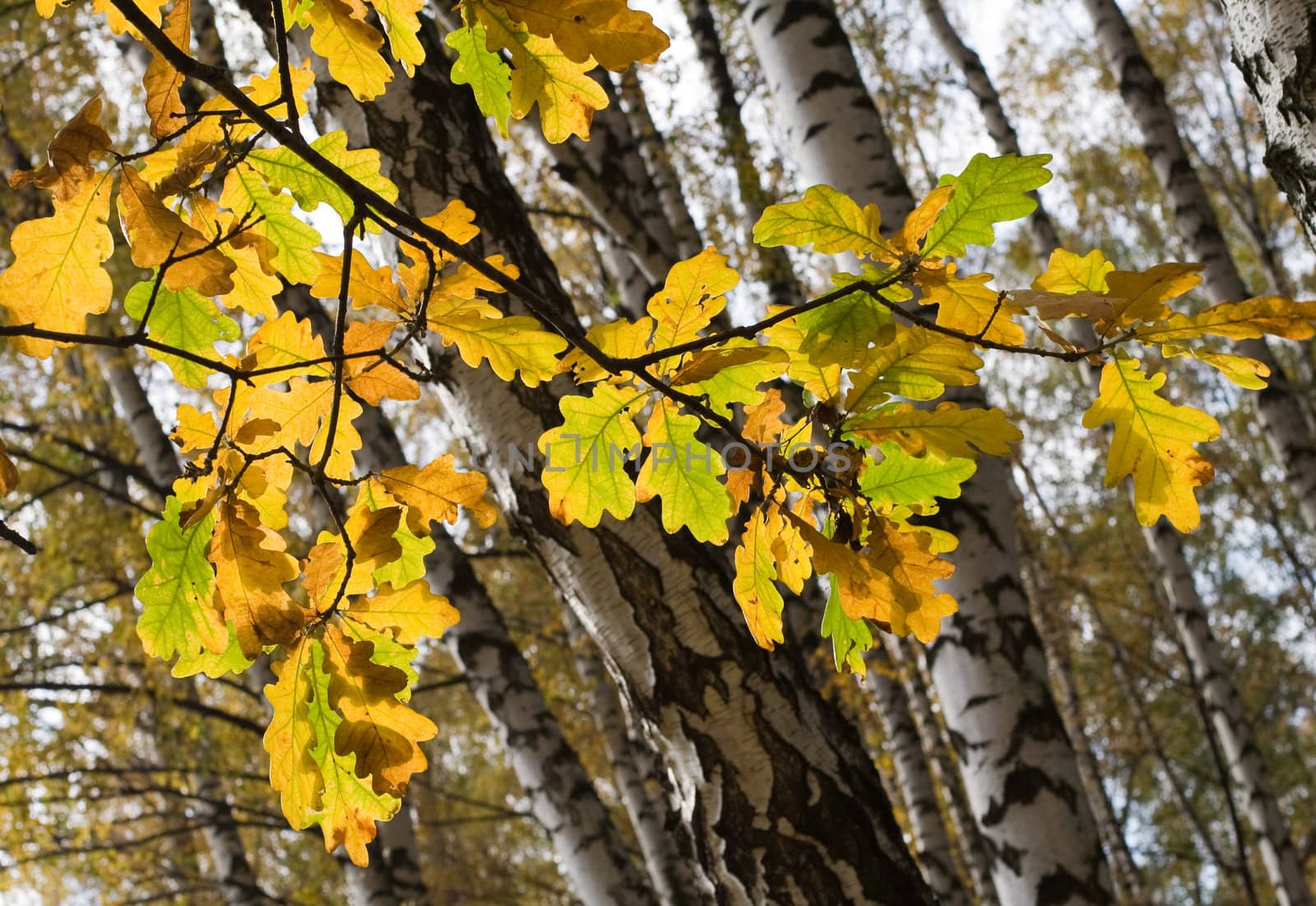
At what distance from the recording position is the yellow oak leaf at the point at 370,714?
2.31 feet

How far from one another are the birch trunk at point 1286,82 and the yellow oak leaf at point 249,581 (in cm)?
90

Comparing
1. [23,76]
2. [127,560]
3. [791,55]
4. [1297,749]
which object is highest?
[23,76]

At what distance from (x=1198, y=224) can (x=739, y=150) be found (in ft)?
7.28

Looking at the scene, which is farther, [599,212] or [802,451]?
[599,212]

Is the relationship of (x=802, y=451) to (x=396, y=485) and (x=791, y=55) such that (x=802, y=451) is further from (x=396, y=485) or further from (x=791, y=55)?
(x=791, y=55)

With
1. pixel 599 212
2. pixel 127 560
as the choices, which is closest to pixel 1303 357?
pixel 599 212

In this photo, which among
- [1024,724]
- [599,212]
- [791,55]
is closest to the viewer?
[1024,724]

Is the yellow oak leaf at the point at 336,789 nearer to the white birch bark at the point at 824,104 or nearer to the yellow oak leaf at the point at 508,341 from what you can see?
the yellow oak leaf at the point at 508,341

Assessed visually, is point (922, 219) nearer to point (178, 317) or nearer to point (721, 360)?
point (721, 360)

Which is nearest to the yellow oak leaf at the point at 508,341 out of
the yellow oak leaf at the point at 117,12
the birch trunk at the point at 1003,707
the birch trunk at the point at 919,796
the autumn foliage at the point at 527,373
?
the autumn foliage at the point at 527,373

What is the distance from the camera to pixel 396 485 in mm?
837

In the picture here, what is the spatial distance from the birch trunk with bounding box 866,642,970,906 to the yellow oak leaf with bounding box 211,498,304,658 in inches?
186

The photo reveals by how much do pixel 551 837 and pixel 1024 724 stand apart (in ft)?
6.81

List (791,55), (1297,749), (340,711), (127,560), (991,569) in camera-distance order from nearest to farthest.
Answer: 1. (340,711)
2. (991,569)
3. (791,55)
4. (127,560)
5. (1297,749)
